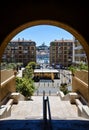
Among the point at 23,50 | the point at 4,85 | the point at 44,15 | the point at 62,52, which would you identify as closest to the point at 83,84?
the point at 4,85

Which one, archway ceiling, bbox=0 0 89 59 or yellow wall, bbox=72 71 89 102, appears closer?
archway ceiling, bbox=0 0 89 59

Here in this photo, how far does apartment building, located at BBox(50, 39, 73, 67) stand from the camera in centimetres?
12575

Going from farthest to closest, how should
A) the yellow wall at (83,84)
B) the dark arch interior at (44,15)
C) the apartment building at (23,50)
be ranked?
the apartment building at (23,50) → the yellow wall at (83,84) → the dark arch interior at (44,15)

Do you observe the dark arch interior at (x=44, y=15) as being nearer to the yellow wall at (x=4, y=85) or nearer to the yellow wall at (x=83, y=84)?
the yellow wall at (x=83, y=84)

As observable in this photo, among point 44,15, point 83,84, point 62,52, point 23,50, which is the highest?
point 44,15

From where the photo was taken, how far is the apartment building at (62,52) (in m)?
126

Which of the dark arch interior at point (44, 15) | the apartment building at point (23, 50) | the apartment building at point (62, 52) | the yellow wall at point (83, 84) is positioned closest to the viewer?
the dark arch interior at point (44, 15)

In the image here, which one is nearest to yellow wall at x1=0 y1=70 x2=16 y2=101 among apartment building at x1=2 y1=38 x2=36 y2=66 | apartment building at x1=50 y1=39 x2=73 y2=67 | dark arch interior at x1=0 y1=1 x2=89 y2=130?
dark arch interior at x1=0 y1=1 x2=89 y2=130

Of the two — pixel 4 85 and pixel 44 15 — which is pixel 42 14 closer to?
pixel 44 15

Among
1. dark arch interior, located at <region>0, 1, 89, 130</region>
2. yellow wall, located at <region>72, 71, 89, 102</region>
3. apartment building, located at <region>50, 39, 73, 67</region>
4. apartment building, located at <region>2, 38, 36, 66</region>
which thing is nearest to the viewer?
dark arch interior, located at <region>0, 1, 89, 130</region>

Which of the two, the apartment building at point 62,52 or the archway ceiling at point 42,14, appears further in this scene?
the apartment building at point 62,52

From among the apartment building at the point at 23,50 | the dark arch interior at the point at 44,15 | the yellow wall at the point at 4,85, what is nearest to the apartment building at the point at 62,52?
the apartment building at the point at 23,50

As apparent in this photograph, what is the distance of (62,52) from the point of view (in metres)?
128

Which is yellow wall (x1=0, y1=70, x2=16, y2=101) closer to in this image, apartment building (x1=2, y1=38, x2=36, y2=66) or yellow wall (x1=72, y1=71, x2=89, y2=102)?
yellow wall (x1=72, y1=71, x2=89, y2=102)
